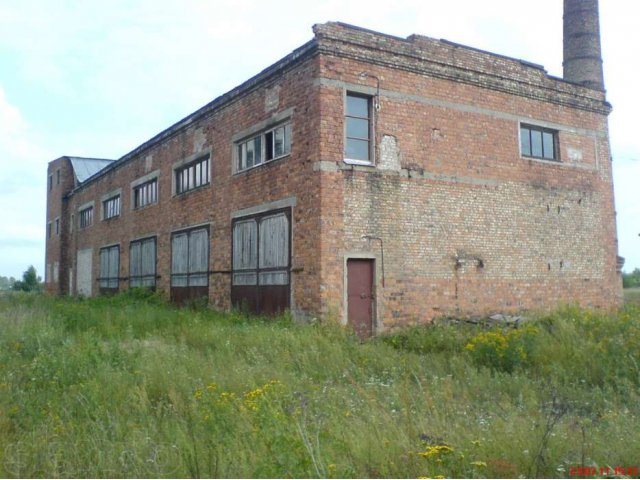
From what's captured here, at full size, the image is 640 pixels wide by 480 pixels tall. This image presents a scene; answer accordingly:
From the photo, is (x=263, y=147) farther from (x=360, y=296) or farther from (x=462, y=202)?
(x=462, y=202)

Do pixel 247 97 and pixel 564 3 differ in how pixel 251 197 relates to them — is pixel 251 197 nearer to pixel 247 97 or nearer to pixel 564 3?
pixel 247 97

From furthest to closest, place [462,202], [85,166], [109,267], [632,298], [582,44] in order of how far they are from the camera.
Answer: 1. [85,166]
2. [632,298]
3. [109,267]
4. [582,44]
5. [462,202]

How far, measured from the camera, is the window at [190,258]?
57.9 ft

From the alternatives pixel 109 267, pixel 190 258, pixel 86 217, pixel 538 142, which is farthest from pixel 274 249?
pixel 86 217

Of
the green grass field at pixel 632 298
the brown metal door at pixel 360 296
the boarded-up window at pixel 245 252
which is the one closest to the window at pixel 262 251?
the boarded-up window at pixel 245 252

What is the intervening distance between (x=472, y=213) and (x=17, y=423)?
11538 millimetres

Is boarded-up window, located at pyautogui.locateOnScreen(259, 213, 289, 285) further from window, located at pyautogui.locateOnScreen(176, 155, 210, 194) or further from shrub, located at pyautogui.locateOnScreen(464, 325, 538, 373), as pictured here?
shrub, located at pyautogui.locateOnScreen(464, 325, 538, 373)

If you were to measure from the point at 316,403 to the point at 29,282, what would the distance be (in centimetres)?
6041

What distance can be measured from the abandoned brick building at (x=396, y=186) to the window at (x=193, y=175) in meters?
0.11

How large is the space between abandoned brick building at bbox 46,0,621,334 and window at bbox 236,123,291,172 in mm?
59

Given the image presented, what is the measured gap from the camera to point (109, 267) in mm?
26234

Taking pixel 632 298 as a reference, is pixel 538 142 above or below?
above

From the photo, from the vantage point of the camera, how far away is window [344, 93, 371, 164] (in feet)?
43.7

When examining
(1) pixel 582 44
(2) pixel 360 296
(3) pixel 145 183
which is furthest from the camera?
(3) pixel 145 183
